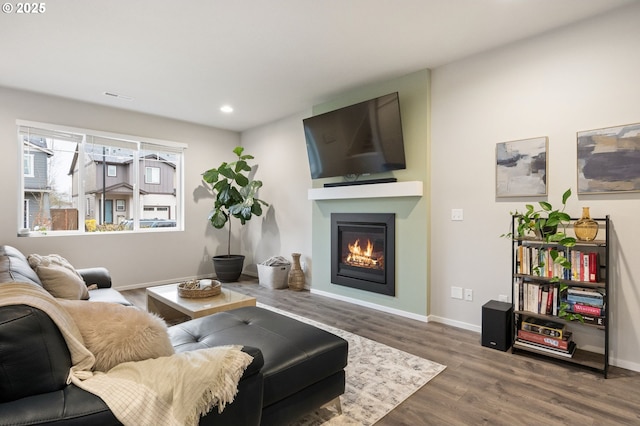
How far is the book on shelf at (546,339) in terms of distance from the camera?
2.46 metres

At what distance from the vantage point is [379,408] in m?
1.93

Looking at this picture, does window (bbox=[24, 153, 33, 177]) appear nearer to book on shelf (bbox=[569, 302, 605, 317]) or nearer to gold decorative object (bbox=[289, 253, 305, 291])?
gold decorative object (bbox=[289, 253, 305, 291])

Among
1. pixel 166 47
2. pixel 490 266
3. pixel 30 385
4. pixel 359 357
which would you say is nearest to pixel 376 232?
pixel 490 266

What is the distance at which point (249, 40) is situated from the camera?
112 inches

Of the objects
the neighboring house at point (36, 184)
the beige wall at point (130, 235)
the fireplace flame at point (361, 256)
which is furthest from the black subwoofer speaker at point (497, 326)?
the neighboring house at point (36, 184)

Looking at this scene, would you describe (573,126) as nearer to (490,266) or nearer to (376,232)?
(490,266)

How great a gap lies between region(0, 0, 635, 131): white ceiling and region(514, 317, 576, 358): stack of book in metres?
2.37

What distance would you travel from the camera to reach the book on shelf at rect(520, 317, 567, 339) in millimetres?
2512

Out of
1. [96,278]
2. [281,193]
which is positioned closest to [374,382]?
[96,278]

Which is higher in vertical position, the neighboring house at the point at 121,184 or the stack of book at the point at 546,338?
the neighboring house at the point at 121,184

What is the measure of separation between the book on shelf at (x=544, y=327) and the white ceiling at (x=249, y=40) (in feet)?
7.76

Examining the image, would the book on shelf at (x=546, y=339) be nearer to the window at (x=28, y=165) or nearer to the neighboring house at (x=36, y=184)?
the neighboring house at (x=36, y=184)

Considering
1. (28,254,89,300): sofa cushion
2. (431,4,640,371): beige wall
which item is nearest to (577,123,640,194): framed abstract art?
(431,4,640,371): beige wall

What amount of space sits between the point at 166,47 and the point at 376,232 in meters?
2.80
